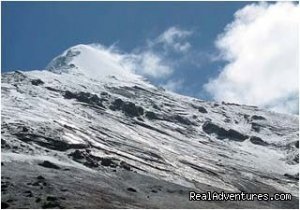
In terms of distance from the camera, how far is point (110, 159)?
12938cm

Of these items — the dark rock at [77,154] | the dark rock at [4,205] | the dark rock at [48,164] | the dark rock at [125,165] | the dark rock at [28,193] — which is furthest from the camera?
the dark rock at [125,165]

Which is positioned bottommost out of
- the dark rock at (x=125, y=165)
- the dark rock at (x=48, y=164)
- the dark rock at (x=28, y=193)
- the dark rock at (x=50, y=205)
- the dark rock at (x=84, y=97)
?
the dark rock at (x=50, y=205)

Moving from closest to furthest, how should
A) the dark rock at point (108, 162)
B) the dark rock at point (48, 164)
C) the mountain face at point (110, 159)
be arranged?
the mountain face at point (110, 159) → the dark rock at point (48, 164) → the dark rock at point (108, 162)

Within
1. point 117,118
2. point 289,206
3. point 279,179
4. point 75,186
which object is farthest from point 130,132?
point 75,186

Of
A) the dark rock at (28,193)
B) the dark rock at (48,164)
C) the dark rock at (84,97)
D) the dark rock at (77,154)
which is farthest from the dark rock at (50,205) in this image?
the dark rock at (84,97)

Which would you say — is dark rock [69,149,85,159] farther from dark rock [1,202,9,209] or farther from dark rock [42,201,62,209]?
dark rock [1,202,9,209]

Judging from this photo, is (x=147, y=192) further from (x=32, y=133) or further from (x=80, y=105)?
(x=80, y=105)

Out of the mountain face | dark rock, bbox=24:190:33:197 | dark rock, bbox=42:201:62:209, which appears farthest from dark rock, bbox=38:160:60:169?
dark rock, bbox=42:201:62:209

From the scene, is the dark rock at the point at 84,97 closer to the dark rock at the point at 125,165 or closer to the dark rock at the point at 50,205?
the dark rock at the point at 125,165

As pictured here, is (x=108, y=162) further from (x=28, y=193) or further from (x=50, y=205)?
(x=50, y=205)

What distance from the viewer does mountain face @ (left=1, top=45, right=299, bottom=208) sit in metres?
96.0

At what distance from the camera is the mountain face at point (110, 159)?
96.0m

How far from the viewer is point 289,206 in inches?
4875

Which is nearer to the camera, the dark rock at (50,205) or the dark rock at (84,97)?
the dark rock at (50,205)
